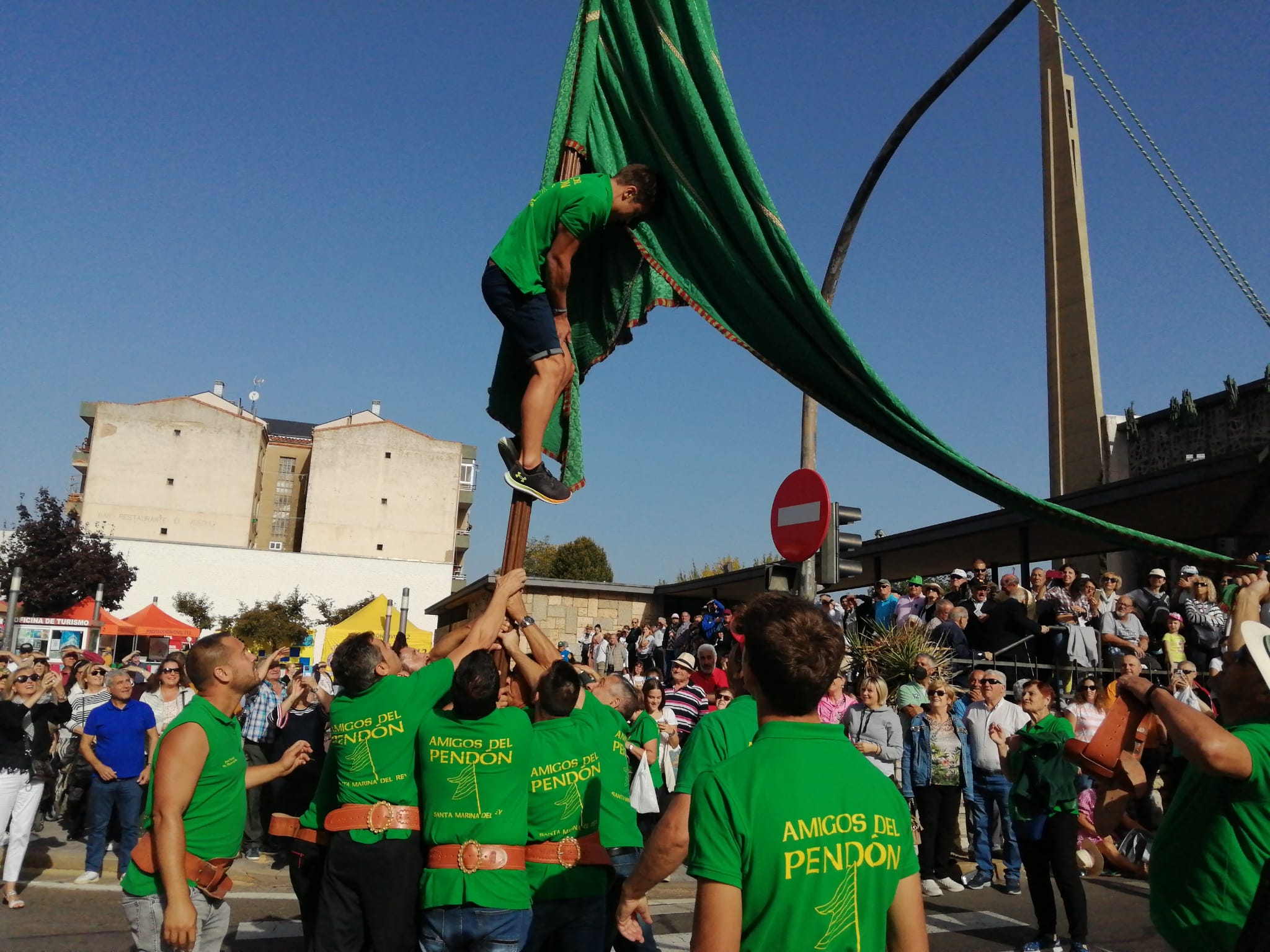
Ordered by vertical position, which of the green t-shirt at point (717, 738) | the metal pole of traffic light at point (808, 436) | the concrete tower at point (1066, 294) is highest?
the concrete tower at point (1066, 294)

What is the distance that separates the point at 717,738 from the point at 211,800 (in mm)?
2075

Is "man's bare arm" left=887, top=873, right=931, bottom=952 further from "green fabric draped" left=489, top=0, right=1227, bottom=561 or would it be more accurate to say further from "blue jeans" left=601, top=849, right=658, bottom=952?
"blue jeans" left=601, top=849, right=658, bottom=952

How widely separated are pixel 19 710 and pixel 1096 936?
864cm

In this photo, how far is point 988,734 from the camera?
1017cm

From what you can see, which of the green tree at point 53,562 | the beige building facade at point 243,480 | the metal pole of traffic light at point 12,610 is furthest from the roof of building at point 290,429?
the metal pole of traffic light at point 12,610

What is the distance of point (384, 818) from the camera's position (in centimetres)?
441

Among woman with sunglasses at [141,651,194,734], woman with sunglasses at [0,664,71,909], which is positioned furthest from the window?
woman with sunglasses at [0,664,71,909]

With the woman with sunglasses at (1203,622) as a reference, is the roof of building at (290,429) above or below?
above

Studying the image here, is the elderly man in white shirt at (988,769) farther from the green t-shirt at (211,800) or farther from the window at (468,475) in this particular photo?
the window at (468,475)

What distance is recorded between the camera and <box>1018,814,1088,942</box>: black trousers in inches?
283

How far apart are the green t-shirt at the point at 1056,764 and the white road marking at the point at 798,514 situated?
2176 mm

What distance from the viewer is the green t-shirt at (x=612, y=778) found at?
4828 mm

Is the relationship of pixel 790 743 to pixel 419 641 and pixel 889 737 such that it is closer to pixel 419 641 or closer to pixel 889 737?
pixel 889 737

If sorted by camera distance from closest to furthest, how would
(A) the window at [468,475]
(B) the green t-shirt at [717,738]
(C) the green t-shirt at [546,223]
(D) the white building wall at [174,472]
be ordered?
(C) the green t-shirt at [546,223] < (B) the green t-shirt at [717,738] < (D) the white building wall at [174,472] < (A) the window at [468,475]
